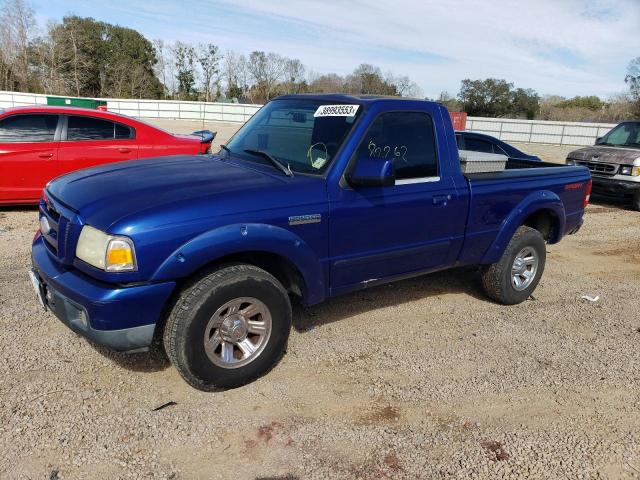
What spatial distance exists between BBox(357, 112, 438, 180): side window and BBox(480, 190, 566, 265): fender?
1.08 meters

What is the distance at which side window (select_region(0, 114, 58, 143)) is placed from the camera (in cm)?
706

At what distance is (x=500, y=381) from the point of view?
12.2 ft

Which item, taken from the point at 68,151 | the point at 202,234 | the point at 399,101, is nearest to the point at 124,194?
the point at 202,234

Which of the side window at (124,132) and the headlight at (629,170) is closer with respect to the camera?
the side window at (124,132)

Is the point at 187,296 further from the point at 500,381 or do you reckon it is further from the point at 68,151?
the point at 68,151

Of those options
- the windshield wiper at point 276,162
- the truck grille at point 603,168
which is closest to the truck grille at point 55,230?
the windshield wiper at point 276,162

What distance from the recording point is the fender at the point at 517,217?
4.75m

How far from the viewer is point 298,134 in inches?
157

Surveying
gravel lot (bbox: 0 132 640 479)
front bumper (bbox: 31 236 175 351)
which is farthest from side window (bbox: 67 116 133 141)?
front bumper (bbox: 31 236 175 351)

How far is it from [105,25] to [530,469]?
268 feet

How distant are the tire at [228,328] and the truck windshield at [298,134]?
3.19 ft

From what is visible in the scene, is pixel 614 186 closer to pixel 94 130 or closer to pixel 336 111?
pixel 336 111

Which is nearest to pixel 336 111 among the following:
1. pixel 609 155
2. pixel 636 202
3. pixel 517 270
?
pixel 517 270

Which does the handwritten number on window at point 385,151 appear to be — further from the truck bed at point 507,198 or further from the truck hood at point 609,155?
the truck hood at point 609,155
